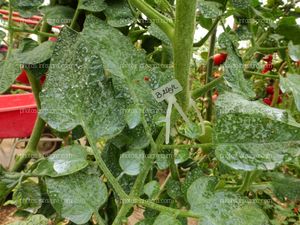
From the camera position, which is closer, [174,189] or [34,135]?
[174,189]

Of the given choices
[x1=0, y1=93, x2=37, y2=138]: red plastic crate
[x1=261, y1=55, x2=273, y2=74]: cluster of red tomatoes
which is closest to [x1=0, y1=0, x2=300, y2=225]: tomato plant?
[x1=261, y1=55, x2=273, y2=74]: cluster of red tomatoes

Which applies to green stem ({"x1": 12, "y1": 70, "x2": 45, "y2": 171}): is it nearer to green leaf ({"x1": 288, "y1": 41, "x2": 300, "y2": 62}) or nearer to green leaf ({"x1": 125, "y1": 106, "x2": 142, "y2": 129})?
green leaf ({"x1": 125, "y1": 106, "x2": 142, "y2": 129})

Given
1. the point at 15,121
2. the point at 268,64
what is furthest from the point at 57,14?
the point at 15,121

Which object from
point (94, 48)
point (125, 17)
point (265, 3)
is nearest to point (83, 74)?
point (94, 48)

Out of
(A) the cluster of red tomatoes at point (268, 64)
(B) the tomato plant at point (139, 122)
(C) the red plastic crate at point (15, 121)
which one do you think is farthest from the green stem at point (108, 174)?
(C) the red plastic crate at point (15, 121)

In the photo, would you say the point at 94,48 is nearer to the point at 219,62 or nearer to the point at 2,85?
the point at 2,85

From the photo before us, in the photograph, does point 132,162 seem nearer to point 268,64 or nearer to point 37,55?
point 37,55
